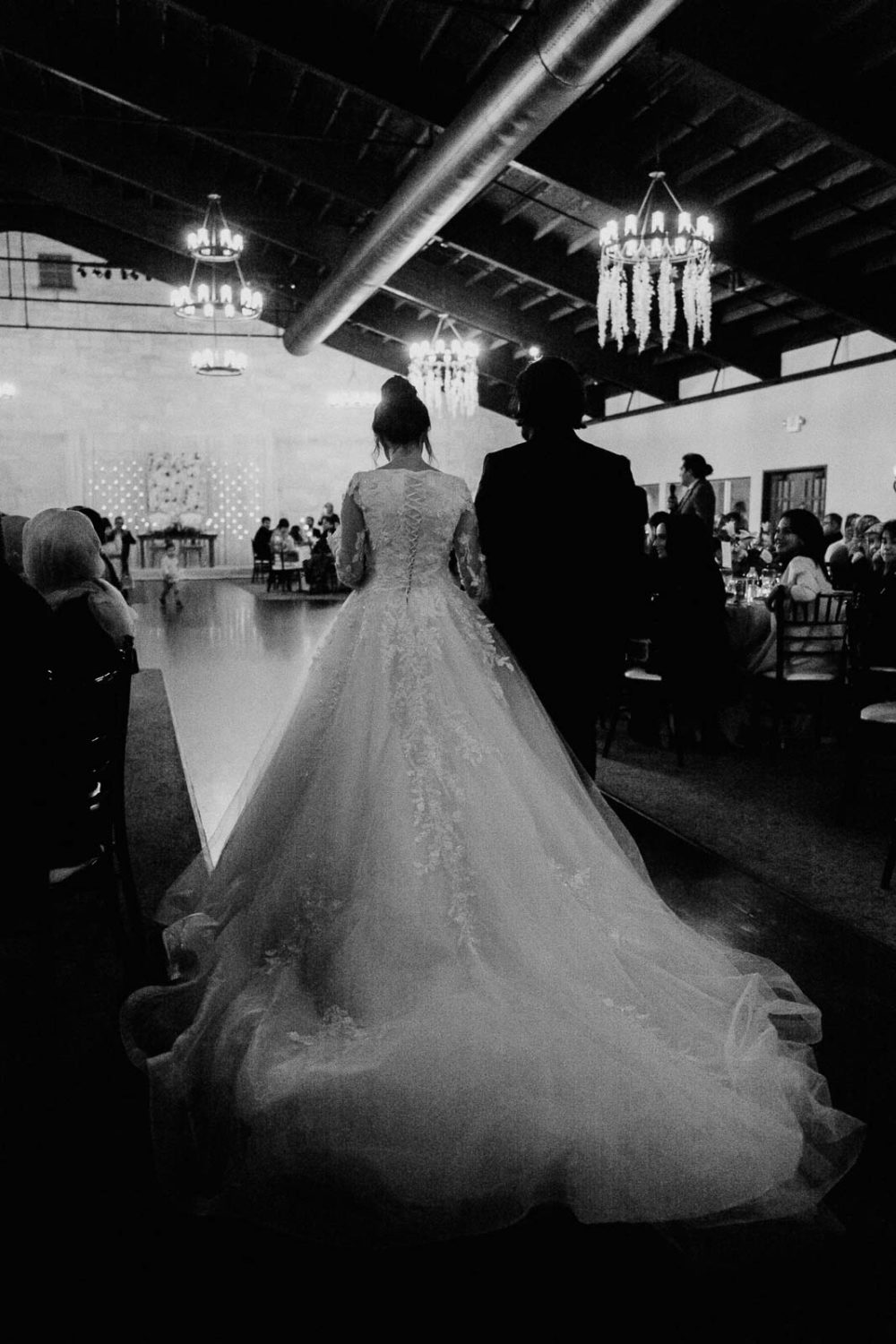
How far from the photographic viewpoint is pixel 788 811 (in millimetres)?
4195

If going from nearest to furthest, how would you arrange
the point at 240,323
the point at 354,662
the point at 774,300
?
the point at 354,662
the point at 774,300
the point at 240,323

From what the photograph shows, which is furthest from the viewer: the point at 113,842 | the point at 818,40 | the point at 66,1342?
the point at 818,40

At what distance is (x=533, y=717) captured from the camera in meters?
2.56

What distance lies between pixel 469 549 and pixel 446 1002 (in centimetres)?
119

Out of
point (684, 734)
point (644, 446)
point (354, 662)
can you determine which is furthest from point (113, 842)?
point (644, 446)

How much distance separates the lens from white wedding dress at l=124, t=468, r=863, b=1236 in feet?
5.40

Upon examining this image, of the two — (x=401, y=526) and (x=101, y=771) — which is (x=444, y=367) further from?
(x=101, y=771)

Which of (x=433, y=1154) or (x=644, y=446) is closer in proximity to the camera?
(x=433, y=1154)

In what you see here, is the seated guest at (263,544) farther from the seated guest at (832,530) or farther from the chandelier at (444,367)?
the seated guest at (832,530)

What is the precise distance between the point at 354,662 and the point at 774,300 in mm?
10488

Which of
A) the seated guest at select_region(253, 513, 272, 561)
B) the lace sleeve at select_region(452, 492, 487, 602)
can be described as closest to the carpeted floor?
the lace sleeve at select_region(452, 492, 487, 602)

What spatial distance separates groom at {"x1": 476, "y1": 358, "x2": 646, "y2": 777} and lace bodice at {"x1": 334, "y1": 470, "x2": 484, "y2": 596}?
7.7 inches

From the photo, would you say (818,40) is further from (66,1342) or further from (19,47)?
(66,1342)

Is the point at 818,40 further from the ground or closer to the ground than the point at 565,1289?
further from the ground
